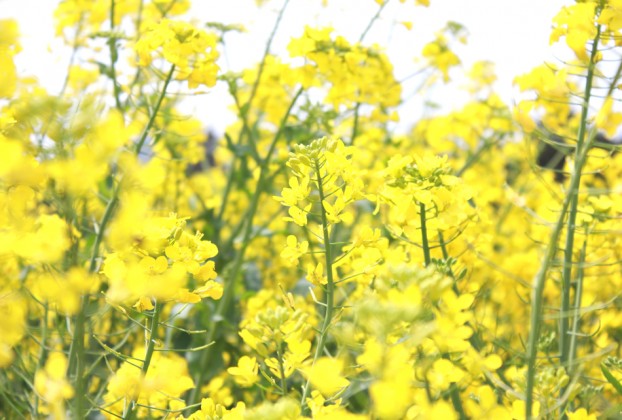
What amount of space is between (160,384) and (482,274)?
1.63 metres

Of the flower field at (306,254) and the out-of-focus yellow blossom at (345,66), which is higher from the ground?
the out-of-focus yellow blossom at (345,66)

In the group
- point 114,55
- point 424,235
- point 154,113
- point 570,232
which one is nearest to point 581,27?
point 570,232

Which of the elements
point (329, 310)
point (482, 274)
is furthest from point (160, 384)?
point (482, 274)

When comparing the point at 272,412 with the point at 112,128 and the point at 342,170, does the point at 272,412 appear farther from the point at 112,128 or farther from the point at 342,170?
the point at 342,170

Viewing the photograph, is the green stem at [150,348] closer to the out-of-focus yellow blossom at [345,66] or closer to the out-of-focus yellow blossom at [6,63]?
the out-of-focus yellow blossom at [6,63]

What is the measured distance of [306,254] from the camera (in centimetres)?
190

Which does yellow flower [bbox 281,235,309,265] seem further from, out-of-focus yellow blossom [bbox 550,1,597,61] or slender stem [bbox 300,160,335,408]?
out-of-focus yellow blossom [bbox 550,1,597,61]

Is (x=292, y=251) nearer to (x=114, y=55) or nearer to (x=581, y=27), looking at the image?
(x=581, y=27)

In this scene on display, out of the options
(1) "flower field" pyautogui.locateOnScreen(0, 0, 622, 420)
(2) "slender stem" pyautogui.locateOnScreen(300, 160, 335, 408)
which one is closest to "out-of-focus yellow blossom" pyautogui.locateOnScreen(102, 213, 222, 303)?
(1) "flower field" pyautogui.locateOnScreen(0, 0, 622, 420)

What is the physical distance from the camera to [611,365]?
4.57ft

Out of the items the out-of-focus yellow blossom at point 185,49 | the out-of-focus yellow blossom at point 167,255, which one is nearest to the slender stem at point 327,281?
the out-of-focus yellow blossom at point 167,255

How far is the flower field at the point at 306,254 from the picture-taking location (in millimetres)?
851

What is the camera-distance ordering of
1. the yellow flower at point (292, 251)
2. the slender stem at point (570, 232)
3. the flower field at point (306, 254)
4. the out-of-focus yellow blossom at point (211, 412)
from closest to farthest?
the flower field at point (306, 254) < the out-of-focus yellow blossom at point (211, 412) < the yellow flower at point (292, 251) < the slender stem at point (570, 232)

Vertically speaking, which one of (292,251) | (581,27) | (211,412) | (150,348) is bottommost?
(211,412)
